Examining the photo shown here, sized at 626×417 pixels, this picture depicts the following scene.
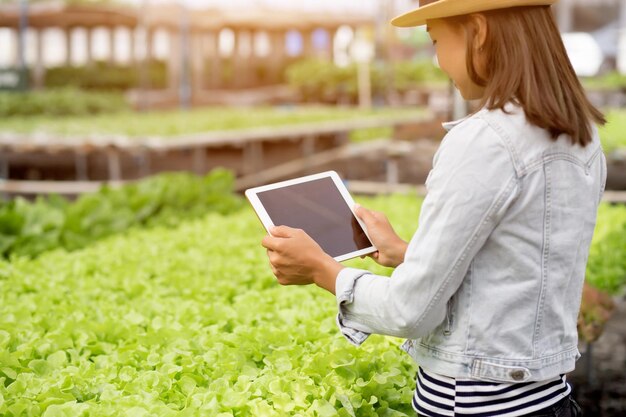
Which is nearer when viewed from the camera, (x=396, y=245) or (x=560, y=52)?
(x=560, y=52)

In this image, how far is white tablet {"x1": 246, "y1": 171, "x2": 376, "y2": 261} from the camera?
209cm

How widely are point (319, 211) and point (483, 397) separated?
561mm

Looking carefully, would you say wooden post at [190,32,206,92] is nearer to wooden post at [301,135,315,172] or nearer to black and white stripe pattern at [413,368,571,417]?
wooden post at [301,135,315,172]

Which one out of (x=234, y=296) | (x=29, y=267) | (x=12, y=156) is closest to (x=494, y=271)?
(x=234, y=296)

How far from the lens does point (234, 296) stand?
3803 mm

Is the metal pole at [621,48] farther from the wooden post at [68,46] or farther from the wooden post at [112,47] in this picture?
the wooden post at [68,46]

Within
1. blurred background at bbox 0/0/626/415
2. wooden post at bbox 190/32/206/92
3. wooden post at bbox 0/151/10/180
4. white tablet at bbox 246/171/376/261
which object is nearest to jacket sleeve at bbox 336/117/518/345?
white tablet at bbox 246/171/376/261

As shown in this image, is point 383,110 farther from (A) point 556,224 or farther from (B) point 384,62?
(A) point 556,224

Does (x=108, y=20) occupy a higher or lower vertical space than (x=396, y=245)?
higher

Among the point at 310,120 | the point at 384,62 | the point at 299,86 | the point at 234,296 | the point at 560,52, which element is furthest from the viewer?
the point at 299,86

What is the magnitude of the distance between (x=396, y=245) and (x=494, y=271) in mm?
349

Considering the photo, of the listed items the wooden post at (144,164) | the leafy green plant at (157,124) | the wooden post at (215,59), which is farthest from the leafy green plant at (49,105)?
the wooden post at (215,59)

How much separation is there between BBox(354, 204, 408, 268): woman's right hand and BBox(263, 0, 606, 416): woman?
0.22 metres

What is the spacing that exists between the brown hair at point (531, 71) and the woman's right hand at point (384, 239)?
1.33 ft
